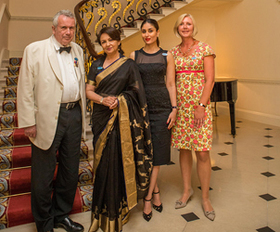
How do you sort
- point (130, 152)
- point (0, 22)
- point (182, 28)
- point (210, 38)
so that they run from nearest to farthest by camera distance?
point (130, 152) → point (182, 28) → point (0, 22) → point (210, 38)

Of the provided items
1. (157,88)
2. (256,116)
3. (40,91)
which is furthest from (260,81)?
(40,91)

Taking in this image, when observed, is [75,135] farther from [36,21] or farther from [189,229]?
[36,21]

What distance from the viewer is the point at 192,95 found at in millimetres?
2457

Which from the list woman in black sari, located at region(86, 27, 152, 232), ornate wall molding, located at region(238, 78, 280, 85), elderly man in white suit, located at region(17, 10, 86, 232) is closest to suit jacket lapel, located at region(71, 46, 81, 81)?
elderly man in white suit, located at region(17, 10, 86, 232)

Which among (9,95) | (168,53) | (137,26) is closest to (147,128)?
(168,53)

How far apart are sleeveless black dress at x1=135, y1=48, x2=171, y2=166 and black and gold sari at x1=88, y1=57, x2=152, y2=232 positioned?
0.14 meters

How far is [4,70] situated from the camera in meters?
4.94

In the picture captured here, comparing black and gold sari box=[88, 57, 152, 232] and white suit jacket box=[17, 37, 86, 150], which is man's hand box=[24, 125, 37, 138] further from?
black and gold sari box=[88, 57, 152, 232]

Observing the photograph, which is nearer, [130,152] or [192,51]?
[130,152]

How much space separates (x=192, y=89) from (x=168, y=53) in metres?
0.39

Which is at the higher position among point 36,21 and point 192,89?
point 36,21

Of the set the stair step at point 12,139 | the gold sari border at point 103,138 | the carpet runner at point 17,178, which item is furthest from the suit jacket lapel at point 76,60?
the stair step at point 12,139

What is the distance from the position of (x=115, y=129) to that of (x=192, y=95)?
781 mm

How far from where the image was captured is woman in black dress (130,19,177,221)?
7.79 ft
